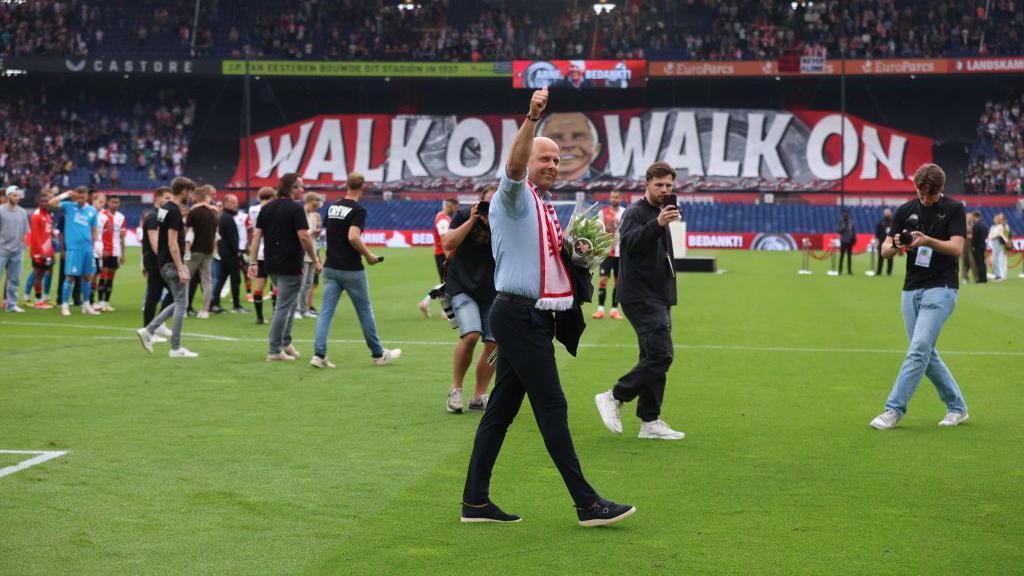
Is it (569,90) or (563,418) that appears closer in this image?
(563,418)

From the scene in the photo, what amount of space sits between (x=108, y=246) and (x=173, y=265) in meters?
8.07

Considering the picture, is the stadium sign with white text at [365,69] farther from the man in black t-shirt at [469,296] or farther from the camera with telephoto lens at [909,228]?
the camera with telephoto lens at [909,228]

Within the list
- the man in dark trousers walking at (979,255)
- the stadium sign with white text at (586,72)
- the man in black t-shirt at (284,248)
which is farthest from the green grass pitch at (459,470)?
the stadium sign with white text at (586,72)

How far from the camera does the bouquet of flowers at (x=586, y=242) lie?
6.21 meters

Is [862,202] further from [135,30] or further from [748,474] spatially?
[748,474]

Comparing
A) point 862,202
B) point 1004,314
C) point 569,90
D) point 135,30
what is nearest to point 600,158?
point 569,90

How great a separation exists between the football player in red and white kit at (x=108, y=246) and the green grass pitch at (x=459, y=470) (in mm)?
5949

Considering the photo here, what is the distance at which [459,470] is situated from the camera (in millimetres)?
7699

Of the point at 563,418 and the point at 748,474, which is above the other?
the point at 563,418

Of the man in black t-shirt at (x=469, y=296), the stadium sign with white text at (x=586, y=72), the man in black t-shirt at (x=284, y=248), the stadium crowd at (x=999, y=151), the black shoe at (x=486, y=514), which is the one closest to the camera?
the black shoe at (x=486, y=514)

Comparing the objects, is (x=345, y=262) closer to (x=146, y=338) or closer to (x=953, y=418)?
(x=146, y=338)

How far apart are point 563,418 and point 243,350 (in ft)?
29.9

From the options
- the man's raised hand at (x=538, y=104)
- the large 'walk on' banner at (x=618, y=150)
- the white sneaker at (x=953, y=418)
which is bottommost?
the white sneaker at (x=953, y=418)

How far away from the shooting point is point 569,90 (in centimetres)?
6281
